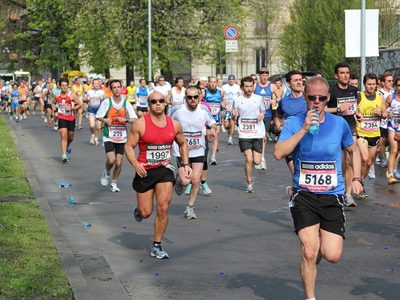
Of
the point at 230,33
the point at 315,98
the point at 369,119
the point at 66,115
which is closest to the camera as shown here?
the point at 315,98

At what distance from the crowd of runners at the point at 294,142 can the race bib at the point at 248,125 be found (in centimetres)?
2

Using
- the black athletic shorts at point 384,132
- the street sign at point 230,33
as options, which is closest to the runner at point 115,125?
the black athletic shorts at point 384,132

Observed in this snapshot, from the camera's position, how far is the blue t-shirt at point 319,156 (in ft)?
21.4

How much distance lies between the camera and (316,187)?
21.5 ft

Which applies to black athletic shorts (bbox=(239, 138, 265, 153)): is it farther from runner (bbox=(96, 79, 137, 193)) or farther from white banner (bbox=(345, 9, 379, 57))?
white banner (bbox=(345, 9, 379, 57))

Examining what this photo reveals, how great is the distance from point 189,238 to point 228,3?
38.7m

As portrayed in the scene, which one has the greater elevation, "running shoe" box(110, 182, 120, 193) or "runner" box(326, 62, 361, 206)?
"runner" box(326, 62, 361, 206)

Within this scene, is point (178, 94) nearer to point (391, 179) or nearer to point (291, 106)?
point (391, 179)

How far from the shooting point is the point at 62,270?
7.65 meters

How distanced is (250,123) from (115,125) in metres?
2.16

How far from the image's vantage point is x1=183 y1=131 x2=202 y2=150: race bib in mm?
11961

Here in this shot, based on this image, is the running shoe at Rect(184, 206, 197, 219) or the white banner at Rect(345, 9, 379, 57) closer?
the running shoe at Rect(184, 206, 197, 219)

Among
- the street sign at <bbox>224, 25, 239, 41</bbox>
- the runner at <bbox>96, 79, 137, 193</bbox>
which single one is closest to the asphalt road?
the runner at <bbox>96, 79, 137, 193</bbox>

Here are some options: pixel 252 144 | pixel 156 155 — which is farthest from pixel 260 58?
pixel 156 155
